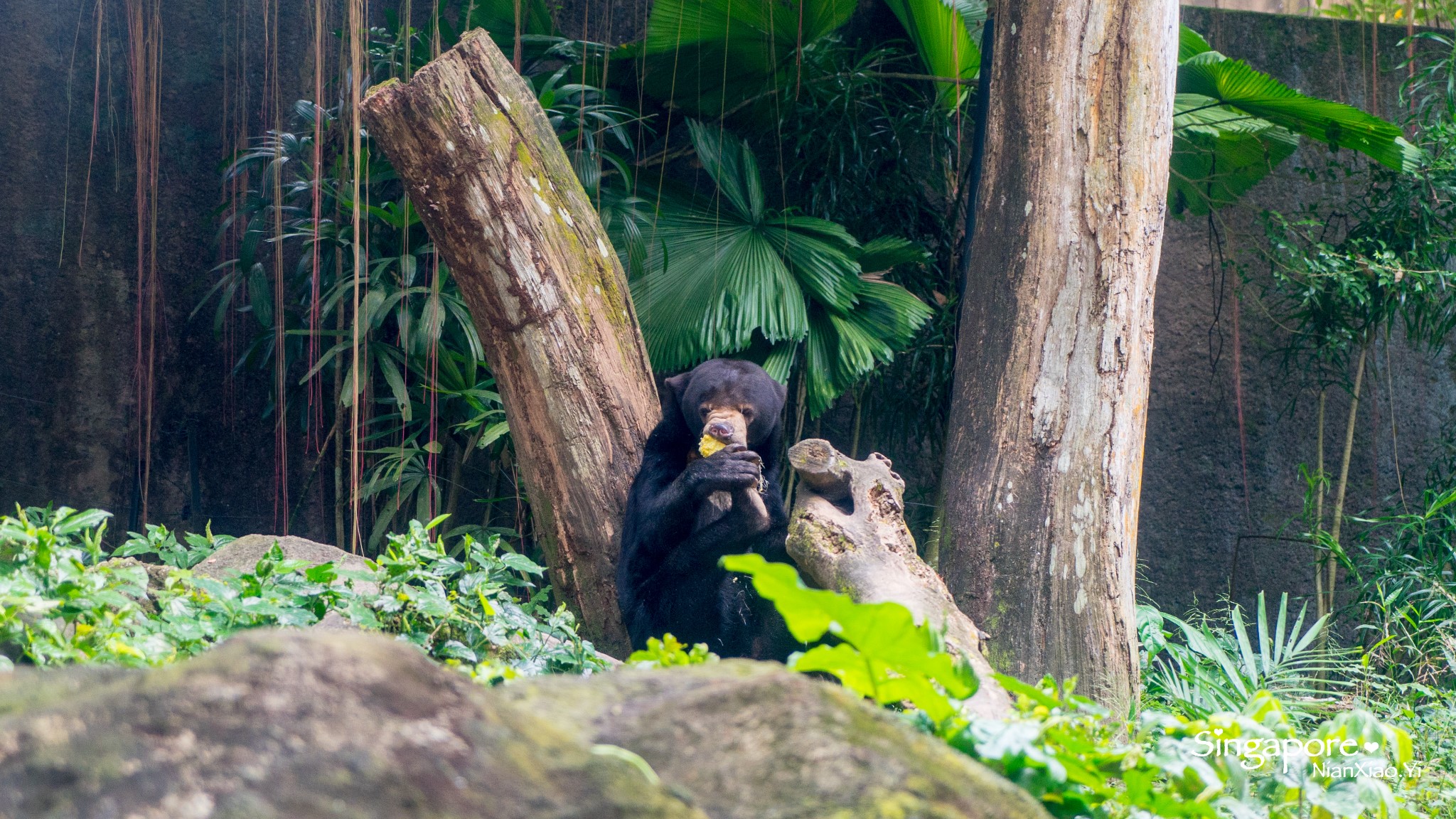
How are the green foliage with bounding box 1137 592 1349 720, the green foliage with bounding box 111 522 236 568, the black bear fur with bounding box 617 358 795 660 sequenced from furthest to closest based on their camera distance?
the green foliage with bounding box 1137 592 1349 720
the black bear fur with bounding box 617 358 795 660
the green foliage with bounding box 111 522 236 568

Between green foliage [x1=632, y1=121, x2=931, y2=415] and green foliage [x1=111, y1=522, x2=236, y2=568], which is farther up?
green foliage [x1=632, y1=121, x2=931, y2=415]

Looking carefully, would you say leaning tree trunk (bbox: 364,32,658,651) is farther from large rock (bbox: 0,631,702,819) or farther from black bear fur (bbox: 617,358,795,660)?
large rock (bbox: 0,631,702,819)

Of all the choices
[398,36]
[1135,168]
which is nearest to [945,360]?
[1135,168]

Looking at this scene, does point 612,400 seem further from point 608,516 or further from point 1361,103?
point 1361,103

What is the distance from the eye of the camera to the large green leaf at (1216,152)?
4934 mm

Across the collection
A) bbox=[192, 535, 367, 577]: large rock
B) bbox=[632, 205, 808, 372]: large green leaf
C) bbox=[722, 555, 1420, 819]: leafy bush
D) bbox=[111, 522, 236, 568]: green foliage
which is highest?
bbox=[632, 205, 808, 372]: large green leaf

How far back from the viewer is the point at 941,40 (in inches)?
200

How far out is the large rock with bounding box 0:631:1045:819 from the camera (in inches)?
34.0

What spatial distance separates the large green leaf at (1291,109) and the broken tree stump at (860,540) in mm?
2674

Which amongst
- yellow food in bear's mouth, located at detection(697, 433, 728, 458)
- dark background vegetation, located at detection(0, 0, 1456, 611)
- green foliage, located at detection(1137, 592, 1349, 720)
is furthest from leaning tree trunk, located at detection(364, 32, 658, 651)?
dark background vegetation, located at detection(0, 0, 1456, 611)

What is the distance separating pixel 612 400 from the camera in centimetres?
352

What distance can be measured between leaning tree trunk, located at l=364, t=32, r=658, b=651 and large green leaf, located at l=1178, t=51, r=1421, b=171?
9.34ft

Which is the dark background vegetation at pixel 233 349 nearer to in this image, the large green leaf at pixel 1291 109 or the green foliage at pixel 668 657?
the large green leaf at pixel 1291 109

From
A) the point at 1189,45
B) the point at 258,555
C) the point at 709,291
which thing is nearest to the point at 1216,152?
the point at 1189,45
